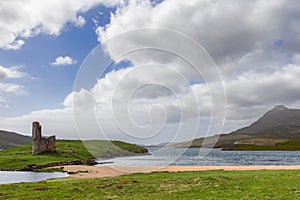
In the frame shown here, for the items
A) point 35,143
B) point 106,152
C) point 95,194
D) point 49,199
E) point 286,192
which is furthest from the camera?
point 106,152

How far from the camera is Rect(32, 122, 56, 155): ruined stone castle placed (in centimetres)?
12656

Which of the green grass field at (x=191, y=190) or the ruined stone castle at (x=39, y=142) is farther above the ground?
the ruined stone castle at (x=39, y=142)

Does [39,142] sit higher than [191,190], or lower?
higher

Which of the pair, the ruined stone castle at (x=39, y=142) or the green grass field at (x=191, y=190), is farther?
the ruined stone castle at (x=39, y=142)

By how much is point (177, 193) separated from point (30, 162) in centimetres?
8337

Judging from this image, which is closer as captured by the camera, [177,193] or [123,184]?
[177,193]

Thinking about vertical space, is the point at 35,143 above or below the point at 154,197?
above

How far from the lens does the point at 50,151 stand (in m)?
130

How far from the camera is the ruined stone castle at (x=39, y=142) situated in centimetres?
A: 12656

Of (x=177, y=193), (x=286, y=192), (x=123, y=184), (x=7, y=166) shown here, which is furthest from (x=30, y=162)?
(x=286, y=192)

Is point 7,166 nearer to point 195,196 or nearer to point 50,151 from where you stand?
point 50,151

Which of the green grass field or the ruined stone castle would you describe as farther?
the ruined stone castle

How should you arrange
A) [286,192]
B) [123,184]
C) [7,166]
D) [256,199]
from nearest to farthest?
1. [256,199]
2. [286,192]
3. [123,184]
4. [7,166]

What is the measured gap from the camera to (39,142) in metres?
127
